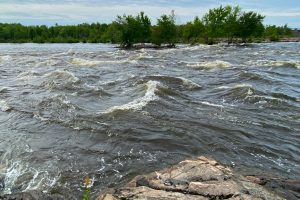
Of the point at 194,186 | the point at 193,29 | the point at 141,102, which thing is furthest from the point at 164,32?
the point at 194,186

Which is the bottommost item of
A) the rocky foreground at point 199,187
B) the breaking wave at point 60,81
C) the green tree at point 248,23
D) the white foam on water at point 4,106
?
the white foam on water at point 4,106

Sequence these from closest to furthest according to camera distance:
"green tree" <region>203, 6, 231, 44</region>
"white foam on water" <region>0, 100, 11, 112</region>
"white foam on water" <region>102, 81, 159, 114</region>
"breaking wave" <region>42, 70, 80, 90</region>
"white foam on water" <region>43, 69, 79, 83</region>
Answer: "white foam on water" <region>102, 81, 159, 114</region> < "white foam on water" <region>0, 100, 11, 112</region> < "breaking wave" <region>42, 70, 80, 90</region> < "white foam on water" <region>43, 69, 79, 83</region> < "green tree" <region>203, 6, 231, 44</region>

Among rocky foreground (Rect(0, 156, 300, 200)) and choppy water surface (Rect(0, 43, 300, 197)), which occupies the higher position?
rocky foreground (Rect(0, 156, 300, 200))

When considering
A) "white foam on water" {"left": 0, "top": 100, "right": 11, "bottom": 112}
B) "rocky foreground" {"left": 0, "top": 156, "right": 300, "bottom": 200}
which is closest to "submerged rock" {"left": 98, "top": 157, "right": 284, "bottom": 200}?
"rocky foreground" {"left": 0, "top": 156, "right": 300, "bottom": 200}

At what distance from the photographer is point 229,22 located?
95875mm

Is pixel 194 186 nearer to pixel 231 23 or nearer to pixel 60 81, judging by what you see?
pixel 60 81

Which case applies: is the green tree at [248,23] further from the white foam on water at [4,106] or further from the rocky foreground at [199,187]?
the rocky foreground at [199,187]

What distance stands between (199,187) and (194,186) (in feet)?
0.32

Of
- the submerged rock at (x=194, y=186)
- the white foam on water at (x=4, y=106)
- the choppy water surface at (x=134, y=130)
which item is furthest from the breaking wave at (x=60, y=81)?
the submerged rock at (x=194, y=186)

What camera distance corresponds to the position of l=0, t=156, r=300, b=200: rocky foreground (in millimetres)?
6414

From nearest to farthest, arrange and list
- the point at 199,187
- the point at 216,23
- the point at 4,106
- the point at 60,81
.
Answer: the point at 199,187 < the point at 4,106 < the point at 60,81 < the point at 216,23

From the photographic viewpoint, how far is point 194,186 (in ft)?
21.9

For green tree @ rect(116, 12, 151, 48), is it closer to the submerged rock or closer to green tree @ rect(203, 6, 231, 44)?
green tree @ rect(203, 6, 231, 44)

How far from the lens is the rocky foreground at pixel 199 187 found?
641 centimetres
